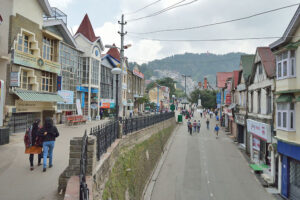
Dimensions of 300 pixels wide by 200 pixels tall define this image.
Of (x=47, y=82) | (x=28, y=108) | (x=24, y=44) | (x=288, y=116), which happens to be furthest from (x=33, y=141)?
(x=47, y=82)

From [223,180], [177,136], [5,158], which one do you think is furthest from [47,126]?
[177,136]

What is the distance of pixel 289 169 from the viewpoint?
40.9 ft

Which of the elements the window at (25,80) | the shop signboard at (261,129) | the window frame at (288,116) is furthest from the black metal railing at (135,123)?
the window at (25,80)

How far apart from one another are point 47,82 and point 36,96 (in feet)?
9.97

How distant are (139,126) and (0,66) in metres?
10.2

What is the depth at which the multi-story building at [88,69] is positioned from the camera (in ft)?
90.1

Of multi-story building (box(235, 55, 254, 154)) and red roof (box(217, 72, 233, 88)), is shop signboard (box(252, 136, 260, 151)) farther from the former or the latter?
red roof (box(217, 72, 233, 88))

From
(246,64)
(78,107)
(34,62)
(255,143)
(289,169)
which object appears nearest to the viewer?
(289,169)

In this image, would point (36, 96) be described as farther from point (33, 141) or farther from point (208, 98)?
point (208, 98)

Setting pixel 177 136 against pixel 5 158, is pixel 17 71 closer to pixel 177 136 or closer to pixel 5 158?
pixel 5 158

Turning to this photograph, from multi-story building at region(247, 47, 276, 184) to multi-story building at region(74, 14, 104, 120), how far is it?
1955cm

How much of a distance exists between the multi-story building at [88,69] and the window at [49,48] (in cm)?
663

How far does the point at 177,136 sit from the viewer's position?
28.8 m

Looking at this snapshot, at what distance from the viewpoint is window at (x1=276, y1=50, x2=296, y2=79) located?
39.3 ft
